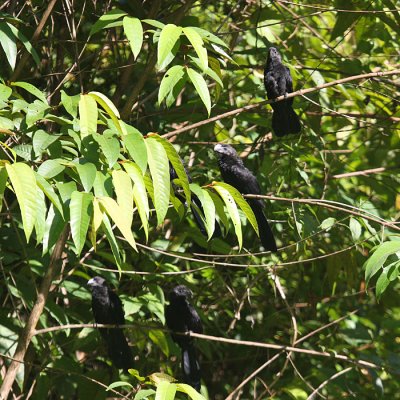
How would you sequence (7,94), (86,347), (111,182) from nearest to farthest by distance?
(111,182), (7,94), (86,347)

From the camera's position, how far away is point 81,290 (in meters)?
3.38

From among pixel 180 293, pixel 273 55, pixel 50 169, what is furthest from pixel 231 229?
pixel 50 169

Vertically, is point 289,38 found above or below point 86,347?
above

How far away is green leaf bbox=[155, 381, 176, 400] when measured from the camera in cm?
197

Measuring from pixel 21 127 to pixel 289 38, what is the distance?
2.28 metres

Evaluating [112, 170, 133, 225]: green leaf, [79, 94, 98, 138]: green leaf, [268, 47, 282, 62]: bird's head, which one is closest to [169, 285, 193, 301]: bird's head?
[268, 47, 282, 62]: bird's head

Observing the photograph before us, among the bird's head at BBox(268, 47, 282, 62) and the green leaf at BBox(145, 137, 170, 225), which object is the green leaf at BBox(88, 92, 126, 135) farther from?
the bird's head at BBox(268, 47, 282, 62)

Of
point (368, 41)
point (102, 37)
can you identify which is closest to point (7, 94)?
point (102, 37)

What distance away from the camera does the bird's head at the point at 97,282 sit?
319 centimetres

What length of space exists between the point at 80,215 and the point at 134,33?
719 millimetres

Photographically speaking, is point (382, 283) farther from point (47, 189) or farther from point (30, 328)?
point (30, 328)

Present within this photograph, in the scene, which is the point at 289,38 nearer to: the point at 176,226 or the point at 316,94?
the point at 316,94

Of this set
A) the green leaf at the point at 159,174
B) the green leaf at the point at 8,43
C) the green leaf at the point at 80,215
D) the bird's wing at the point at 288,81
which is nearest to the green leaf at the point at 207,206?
the green leaf at the point at 159,174

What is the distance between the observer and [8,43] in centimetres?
243
